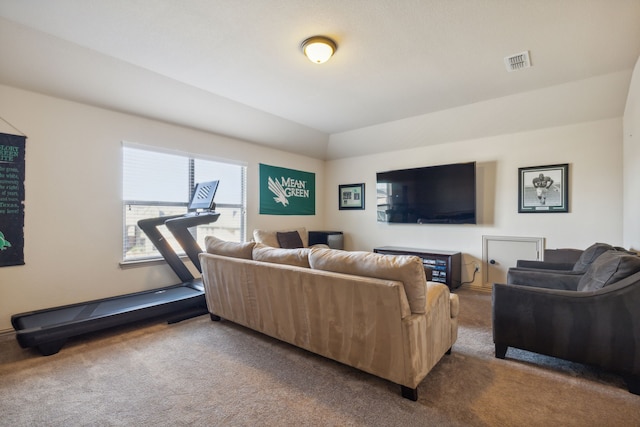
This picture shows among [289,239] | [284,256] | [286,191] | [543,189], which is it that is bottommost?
[289,239]

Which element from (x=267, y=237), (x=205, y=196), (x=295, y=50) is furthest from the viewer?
(x=267, y=237)

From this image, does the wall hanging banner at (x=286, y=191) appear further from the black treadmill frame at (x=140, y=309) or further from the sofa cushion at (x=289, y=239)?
the black treadmill frame at (x=140, y=309)

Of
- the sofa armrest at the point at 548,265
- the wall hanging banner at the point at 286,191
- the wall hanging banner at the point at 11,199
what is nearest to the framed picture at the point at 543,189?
the sofa armrest at the point at 548,265

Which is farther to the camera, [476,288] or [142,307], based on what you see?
[476,288]

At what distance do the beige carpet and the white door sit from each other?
2.05 meters

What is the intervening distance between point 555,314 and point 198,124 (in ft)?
14.6

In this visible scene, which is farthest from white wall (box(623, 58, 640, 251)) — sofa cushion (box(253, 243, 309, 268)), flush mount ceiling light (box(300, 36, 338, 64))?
sofa cushion (box(253, 243, 309, 268))

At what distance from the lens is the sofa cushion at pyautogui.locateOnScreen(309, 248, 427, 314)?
174 cm

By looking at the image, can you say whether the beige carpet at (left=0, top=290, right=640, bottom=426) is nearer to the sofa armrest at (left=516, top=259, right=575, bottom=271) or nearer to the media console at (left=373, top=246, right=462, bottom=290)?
the sofa armrest at (left=516, top=259, right=575, bottom=271)

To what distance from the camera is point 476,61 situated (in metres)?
2.88

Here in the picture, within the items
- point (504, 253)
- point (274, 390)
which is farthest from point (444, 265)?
point (274, 390)

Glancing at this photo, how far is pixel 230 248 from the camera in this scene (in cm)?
284

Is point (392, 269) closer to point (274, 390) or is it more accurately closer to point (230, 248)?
point (274, 390)

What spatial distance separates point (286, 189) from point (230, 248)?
9.49 feet
